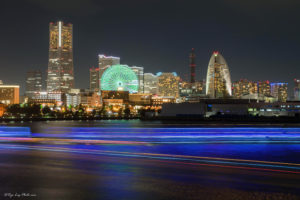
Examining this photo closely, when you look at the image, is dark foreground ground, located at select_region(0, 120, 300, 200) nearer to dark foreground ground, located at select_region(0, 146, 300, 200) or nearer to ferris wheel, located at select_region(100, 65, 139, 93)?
dark foreground ground, located at select_region(0, 146, 300, 200)

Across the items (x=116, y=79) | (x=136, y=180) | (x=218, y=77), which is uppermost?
(x=218, y=77)

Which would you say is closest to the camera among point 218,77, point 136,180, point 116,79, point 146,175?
point 136,180

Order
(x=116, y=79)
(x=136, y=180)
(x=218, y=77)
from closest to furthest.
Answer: (x=136, y=180) < (x=116, y=79) < (x=218, y=77)

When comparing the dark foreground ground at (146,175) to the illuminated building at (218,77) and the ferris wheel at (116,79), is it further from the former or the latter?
the illuminated building at (218,77)

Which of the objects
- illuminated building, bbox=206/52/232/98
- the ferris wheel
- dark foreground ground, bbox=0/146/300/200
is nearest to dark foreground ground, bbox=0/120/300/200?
dark foreground ground, bbox=0/146/300/200

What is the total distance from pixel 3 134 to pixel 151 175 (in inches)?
Answer: 810

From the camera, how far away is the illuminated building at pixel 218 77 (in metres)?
176

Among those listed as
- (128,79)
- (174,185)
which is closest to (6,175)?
(174,185)

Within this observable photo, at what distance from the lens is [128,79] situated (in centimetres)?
17038

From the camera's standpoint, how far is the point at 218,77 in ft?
585

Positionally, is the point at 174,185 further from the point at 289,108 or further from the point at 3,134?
the point at 289,108

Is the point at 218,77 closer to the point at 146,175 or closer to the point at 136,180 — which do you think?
the point at 146,175

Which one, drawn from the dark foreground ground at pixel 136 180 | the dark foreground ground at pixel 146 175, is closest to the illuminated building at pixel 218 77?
the dark foreground ground at pixel 146 175

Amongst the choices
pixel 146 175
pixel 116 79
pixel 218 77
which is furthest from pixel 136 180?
pixel 218 77
